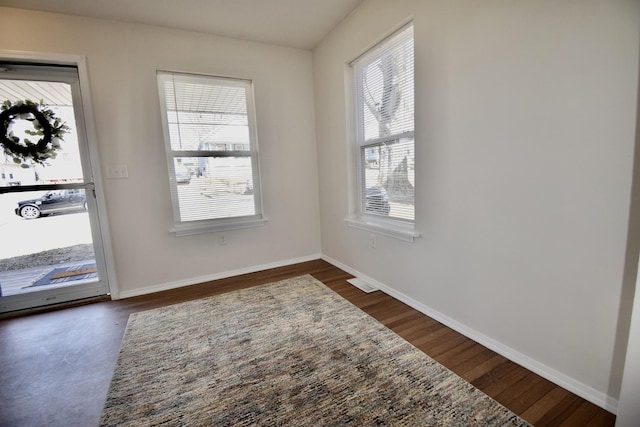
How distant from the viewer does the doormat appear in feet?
8.89

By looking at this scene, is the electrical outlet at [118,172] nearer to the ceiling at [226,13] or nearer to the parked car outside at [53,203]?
the parked car outside at [53,203]

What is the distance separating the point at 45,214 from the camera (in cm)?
263

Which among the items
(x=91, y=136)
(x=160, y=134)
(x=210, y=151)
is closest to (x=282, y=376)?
(x=210, y=151)

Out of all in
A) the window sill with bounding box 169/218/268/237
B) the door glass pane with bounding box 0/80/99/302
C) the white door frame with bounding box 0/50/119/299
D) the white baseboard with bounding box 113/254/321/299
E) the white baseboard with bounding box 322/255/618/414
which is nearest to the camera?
the white baseboard with bounding box 322/255/618/414

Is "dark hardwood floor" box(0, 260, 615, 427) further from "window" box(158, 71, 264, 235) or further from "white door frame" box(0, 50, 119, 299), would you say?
"window" box(158, 71, 264, 235)

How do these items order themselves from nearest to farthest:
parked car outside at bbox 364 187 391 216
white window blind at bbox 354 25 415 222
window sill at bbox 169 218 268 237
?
white window blind at bbox 354 25 415 222, parked car outside at bbox 364 187 391 216, window sill at bbox 169 218 268 237

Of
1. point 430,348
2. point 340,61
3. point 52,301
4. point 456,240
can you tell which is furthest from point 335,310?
point 52,301

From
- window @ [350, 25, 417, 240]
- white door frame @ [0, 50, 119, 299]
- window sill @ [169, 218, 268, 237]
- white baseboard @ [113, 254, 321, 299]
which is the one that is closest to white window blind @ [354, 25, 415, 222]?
window @ [350, 25, 417, 240]

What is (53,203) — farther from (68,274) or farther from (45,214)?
(68,274)

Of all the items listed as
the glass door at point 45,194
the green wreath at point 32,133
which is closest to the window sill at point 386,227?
the glass door at point 45,194

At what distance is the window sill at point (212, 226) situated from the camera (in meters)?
2.99

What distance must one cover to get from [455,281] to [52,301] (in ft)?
12.3

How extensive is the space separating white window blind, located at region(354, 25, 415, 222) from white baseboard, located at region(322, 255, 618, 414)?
766 millimetres

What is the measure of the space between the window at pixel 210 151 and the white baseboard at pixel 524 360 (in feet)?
6.82
